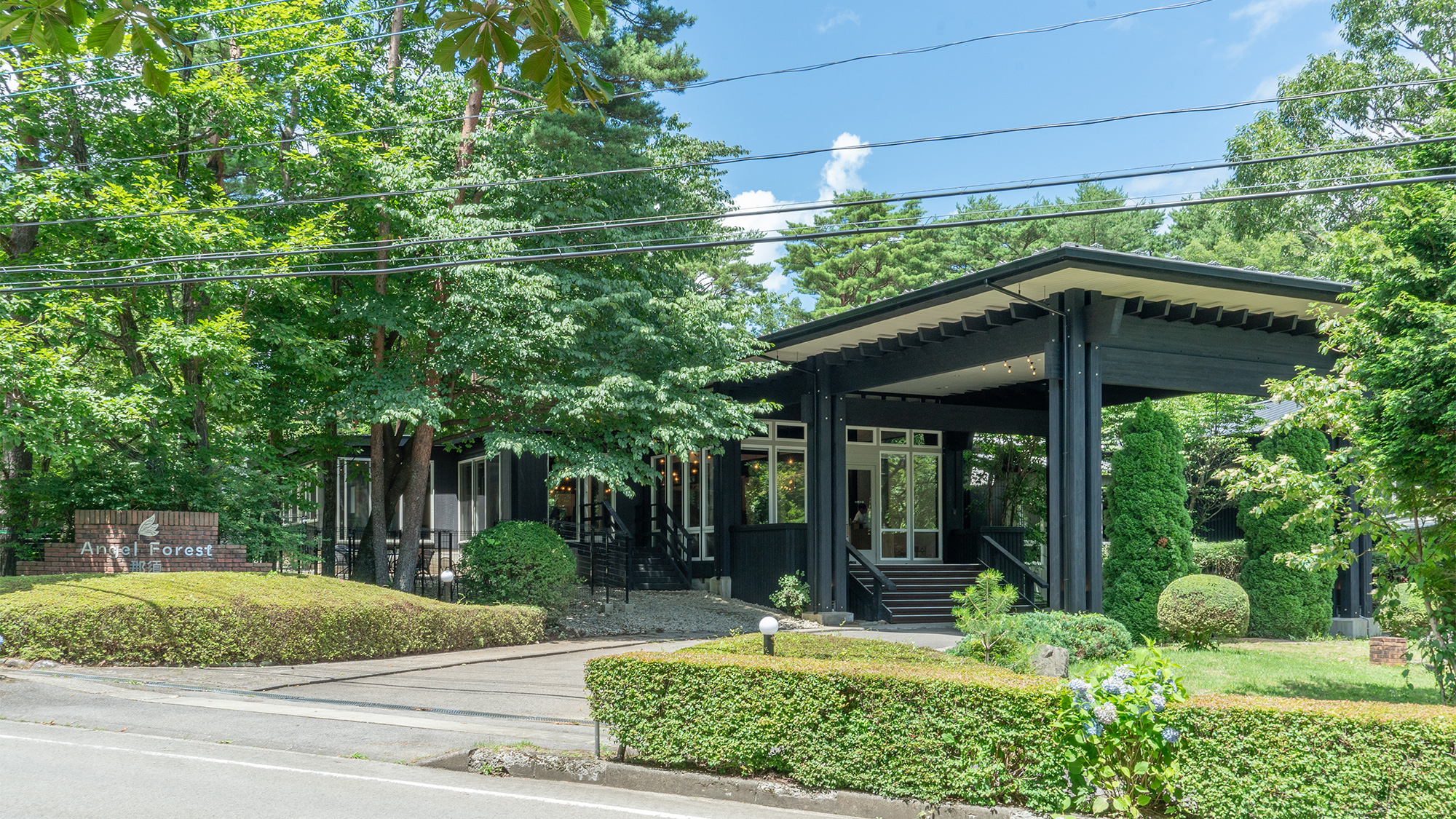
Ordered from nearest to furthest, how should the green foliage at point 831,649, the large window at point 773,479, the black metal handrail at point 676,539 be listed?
the green foliage at point 831,649 < the large window at point 773,479 < the black metal handrail at point 676,539

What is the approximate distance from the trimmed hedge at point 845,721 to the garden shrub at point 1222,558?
17832 mm

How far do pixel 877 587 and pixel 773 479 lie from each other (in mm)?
3404

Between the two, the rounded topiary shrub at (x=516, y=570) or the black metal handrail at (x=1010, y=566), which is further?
the black metal handrail at (x=1010, y=566)

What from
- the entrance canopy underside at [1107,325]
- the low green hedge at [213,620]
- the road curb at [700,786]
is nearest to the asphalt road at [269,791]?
the road curb at [700,786]

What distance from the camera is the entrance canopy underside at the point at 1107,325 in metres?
12.4

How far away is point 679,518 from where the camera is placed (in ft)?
72.4

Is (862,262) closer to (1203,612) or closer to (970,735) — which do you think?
(1203,612)

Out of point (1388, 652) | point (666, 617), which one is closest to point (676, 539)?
point (666, 617)

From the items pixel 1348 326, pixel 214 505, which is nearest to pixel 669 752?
pixel 1348 326

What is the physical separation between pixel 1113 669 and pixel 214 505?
13.4 m

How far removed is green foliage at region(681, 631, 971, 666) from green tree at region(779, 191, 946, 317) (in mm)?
32617

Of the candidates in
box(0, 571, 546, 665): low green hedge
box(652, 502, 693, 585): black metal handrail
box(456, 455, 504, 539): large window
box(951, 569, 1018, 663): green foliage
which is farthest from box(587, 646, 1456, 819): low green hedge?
box(456, 455, 504, 539): large window

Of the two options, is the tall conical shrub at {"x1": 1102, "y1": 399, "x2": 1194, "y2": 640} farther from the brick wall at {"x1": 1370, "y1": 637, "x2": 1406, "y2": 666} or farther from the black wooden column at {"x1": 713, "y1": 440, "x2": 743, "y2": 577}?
the black wooden column at {"x1": 713, "y1": 440, "x2": 743, "y2": 577}

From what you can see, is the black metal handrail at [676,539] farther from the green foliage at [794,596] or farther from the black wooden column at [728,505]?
the green foliage at [794,596]
